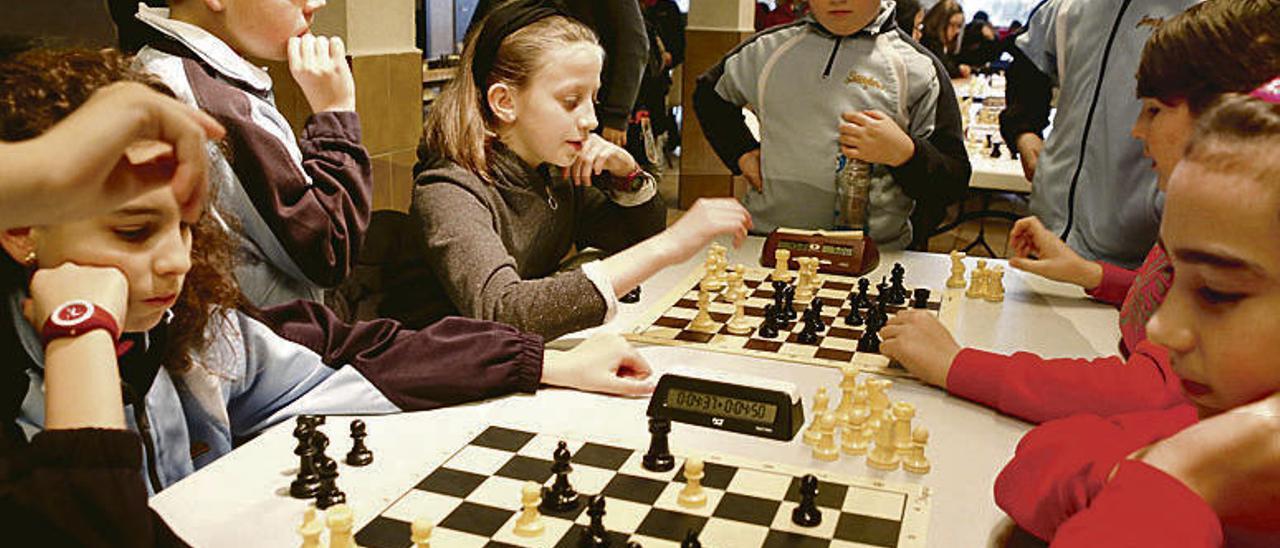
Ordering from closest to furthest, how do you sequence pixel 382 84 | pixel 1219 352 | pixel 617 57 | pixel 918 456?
pixel 1219 352
pixel 918 456
pixel 382 84
pixel 617 57

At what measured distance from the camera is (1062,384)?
61.0 inches

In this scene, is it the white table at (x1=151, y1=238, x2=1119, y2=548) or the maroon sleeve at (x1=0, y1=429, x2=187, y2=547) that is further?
the white table at (x1=151, y1=238, x2=1119, y2=548)

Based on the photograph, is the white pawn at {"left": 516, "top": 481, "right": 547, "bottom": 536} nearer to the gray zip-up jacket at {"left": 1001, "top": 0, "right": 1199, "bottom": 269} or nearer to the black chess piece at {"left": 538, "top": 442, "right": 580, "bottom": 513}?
the black chess piece at {"left": 538, "top": 442, "right": 580, "bottom": 513}

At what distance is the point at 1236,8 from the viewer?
5.89 feet

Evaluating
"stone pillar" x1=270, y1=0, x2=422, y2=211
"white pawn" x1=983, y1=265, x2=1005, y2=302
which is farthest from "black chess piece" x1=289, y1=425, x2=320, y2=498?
"stone pillar" x1=270, y1=0, x2=422, y2=211

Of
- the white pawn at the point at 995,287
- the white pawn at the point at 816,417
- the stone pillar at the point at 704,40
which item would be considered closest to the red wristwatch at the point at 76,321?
the white pawn at the point at 816,417

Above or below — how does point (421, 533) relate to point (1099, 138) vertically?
below

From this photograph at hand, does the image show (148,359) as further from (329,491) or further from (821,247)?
(821,247)

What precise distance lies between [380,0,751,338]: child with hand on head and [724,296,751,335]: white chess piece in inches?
6.0

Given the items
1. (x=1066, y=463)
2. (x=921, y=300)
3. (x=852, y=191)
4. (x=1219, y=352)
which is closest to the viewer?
(x=1219, y=352)

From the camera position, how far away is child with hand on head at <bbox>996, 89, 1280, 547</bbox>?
855 millimetres

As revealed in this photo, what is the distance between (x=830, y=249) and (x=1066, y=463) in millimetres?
1292

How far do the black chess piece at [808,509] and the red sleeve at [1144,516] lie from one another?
11.3 inches

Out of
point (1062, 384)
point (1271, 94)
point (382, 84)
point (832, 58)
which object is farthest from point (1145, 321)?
point (382, 84)
